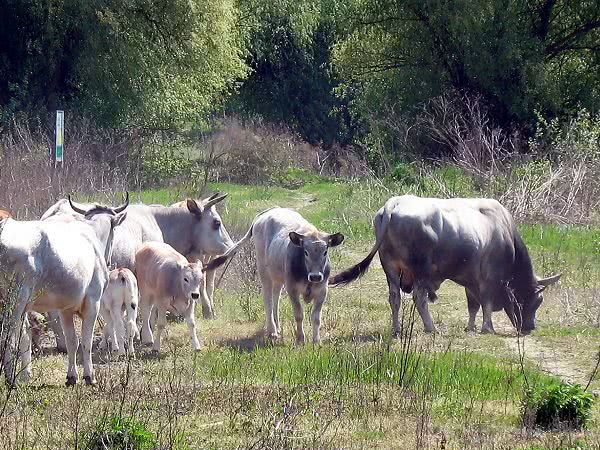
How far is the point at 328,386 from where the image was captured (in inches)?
396

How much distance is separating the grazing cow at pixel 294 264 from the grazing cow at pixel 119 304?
192 cm

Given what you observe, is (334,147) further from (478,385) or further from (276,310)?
(478,385)

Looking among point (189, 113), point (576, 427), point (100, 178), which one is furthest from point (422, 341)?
point (189, 113)

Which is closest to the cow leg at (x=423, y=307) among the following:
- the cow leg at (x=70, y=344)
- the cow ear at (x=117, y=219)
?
the cow ear at (x=117, y=219)

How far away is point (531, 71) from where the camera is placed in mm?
29641

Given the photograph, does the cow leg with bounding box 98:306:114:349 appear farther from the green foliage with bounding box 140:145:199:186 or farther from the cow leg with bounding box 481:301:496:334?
the green foliage with bounding box 140:145:199:186

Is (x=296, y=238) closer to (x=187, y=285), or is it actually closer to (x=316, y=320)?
(x=316, y=320)

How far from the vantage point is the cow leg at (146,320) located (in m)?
13.1

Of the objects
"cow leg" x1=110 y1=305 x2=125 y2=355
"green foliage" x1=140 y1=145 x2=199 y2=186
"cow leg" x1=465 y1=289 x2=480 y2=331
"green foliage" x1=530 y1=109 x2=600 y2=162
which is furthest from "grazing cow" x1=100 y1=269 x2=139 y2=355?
"green foliage" x1=140 y1=145 x2=199 y2=186

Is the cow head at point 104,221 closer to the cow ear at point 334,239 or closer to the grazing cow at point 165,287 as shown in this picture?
the grazing cow at point 165,287

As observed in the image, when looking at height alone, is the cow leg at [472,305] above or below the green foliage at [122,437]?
below

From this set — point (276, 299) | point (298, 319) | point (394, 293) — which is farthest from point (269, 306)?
point (394, 293)

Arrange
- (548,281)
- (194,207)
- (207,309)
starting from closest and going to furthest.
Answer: (207,309), (548,281), (194,207)

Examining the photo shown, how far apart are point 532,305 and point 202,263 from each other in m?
4.16
